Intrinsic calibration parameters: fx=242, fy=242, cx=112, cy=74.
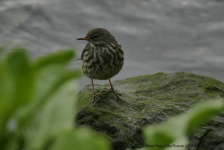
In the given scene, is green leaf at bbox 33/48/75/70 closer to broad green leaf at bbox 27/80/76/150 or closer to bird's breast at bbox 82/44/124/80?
broad green leaf at bbox 27/80/76/150

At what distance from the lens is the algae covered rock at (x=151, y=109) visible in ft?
11.6

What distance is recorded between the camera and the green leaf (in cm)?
43

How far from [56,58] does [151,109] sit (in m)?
4.10

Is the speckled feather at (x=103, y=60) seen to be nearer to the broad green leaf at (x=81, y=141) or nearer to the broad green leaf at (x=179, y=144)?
the broad green leaf at (x=179, y=144)

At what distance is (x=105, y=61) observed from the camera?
4750 mm

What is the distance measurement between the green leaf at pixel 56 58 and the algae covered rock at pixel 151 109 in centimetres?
304

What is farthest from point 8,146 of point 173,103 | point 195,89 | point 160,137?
point 195,89

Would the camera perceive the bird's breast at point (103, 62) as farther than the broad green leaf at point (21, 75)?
Yes

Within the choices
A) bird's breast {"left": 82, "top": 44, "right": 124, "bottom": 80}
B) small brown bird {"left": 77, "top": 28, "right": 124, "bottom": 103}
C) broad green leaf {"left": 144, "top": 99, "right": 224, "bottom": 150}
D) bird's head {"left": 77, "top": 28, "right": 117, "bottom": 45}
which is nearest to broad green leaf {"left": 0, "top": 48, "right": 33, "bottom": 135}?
broad green leaf {"left": 144, "top": 99, "right": 224, "bottom": 150}

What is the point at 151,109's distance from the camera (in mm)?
4398

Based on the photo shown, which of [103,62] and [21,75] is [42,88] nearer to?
[21,75]

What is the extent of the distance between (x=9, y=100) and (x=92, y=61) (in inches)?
173

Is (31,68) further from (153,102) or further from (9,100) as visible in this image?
(153,102)

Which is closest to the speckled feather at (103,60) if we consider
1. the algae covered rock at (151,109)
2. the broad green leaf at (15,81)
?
the algae covered rock at (151,109)
